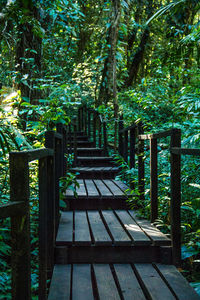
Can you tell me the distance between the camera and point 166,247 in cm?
288

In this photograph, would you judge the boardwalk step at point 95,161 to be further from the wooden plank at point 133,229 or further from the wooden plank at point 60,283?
the wooden plank at point 60,283

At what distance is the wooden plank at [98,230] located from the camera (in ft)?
9.60

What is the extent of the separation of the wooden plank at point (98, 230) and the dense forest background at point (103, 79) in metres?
0.59

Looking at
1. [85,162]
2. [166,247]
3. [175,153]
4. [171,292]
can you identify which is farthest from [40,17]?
[171,292]

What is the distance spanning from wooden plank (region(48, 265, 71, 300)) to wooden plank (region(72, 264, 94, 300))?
48mm

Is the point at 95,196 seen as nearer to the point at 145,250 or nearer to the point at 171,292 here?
the point at 145,250

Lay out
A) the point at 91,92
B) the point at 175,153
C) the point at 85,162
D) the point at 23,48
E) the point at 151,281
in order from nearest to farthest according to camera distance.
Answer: the point at 151,281, the point at 175,153, the point at 23,48, the point at 85,162, the point at 91,92

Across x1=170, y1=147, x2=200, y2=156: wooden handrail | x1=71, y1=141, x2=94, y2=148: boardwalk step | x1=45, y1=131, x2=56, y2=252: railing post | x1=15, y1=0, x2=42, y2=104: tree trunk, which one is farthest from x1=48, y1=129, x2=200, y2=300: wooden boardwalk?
x1=71, y1=141, x2=94, y2=148: boardwalk step

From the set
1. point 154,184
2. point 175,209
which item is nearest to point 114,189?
point 154,184

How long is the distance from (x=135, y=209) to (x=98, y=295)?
210 centimetres

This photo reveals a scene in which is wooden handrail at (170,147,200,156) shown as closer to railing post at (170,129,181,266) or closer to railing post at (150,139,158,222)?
railing post at (170,129,181,266)

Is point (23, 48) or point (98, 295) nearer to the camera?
point (98, 295)

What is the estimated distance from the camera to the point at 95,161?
7508mm

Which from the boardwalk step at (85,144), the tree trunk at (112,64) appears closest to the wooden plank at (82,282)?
the tree trunk at (112,64)
